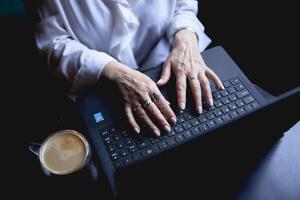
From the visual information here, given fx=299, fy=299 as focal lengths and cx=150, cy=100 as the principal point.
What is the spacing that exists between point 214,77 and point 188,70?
0.07 meters

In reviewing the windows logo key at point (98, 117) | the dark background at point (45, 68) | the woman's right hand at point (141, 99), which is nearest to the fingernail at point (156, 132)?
the woman's right hand at point (141, 99)

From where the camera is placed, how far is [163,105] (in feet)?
1.89

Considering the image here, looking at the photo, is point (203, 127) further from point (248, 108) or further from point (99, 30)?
point (99, 30)

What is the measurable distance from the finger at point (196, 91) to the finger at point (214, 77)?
27 millimetres

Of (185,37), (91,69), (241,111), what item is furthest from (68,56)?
(241,111)

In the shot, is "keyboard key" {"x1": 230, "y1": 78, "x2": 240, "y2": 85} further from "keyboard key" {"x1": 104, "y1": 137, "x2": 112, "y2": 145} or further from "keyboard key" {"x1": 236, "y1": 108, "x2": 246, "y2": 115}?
"keyboard key" {"x1": 104, "y1": 137, "x2": 112, "y2": 145}

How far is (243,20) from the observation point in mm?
864

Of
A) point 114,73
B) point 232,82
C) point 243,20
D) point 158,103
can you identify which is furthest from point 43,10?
point 243,20

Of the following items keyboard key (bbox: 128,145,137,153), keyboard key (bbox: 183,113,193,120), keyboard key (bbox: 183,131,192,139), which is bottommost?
keyboard key (bbox: 183,131,192,139)

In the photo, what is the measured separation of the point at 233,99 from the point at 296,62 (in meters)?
0.23

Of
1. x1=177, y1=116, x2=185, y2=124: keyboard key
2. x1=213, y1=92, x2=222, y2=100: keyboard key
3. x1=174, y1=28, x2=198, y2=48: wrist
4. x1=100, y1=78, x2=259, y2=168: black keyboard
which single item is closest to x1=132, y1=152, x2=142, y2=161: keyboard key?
x1=100, y1=78, x2=259, y2=168: black keyboard

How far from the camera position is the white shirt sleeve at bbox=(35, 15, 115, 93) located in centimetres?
65

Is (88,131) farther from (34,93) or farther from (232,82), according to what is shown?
(34,93)

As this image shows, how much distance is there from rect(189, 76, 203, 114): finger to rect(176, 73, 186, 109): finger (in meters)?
0.02
